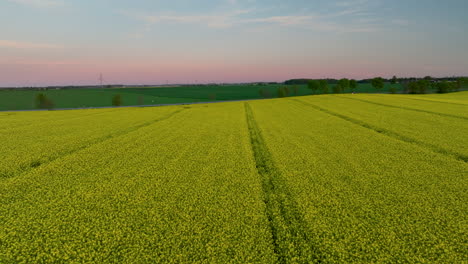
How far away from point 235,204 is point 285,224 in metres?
1.20

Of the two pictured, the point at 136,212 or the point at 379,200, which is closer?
the point at 136,212

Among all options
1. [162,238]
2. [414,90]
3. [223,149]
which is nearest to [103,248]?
[162,238]

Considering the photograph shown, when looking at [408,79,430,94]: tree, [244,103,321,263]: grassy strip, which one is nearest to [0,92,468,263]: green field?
[244,103,321,263]: grassy strip

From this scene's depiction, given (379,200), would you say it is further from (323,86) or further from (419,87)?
(419,87)

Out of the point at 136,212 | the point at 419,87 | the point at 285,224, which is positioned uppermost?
the point at 419,87

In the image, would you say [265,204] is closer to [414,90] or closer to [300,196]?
[300,196]

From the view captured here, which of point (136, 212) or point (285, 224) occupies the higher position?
point (136, 212)

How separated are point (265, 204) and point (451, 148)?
9298 millimetres

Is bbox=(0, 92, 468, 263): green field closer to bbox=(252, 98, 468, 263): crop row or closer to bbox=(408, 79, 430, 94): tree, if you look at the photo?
bbox=(252, 98, 468, 263): crop row

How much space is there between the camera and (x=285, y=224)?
432cm

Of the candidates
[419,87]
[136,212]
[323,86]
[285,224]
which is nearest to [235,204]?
[285,224]

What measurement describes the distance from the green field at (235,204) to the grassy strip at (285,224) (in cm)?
2

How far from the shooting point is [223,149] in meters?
9.96

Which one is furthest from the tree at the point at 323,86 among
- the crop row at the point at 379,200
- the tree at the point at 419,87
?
the crop row at the point at 379,200
